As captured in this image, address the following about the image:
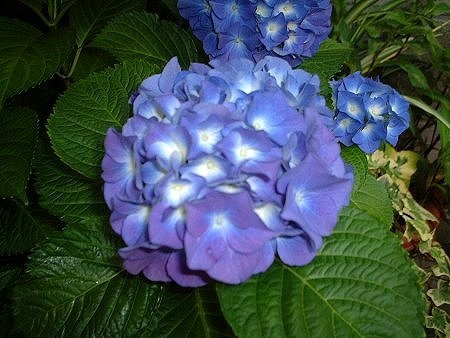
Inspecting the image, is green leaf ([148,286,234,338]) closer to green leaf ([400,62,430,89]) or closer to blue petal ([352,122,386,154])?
blue petal ([352,122,386,154])

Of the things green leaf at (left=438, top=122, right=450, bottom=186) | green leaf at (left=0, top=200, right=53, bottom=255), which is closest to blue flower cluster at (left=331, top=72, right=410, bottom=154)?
green leaf at (left=438, top=122, right=450, bottom=186)

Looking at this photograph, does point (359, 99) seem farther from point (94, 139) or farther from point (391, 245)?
point (94, 139)

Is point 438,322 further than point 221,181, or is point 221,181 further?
point 438,322

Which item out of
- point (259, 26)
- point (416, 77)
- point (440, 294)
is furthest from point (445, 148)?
point (259, 26)

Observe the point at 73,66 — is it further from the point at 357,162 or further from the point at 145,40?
the point at 357,162

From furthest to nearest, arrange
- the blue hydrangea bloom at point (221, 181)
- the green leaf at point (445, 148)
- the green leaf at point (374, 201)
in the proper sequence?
the green leaf at point (445, 148) → the green leaf at point (374, 201) → the blue hydrangea bloom at point (221, 181)

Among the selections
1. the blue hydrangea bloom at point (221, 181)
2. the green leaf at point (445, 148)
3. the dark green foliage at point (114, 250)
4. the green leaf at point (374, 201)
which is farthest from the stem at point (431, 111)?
the blue hydrangea bloom at point (221, 181)

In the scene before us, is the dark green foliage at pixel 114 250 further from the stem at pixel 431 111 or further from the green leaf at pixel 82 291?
the stem at pixel 431 111
